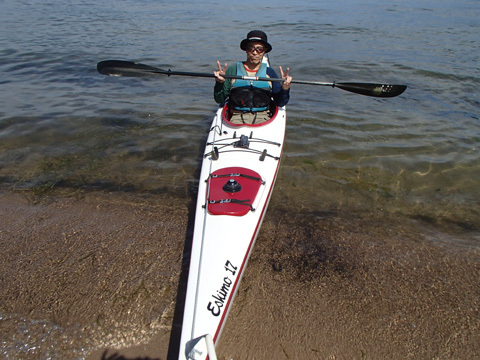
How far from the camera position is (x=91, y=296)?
2.93 meters

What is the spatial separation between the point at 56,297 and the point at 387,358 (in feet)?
9.17

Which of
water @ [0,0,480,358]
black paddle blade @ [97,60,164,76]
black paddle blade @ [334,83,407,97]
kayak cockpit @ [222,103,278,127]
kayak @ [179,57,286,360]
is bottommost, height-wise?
water @ [0,0,480,358]

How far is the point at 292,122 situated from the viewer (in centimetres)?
703

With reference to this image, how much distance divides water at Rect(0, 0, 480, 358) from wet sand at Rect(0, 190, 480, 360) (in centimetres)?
54

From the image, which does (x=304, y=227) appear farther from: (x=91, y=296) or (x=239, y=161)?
(x=91, y=296)

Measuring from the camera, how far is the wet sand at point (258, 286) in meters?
2.56

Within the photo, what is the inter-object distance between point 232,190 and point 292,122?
151 inches

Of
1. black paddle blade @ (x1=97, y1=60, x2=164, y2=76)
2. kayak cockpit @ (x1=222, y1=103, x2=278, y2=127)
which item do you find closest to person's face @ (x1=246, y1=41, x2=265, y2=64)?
kayak cockpit @ (x1=222, y1=103, x2=278, y2=127)

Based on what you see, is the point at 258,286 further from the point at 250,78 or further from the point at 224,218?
the point at 250,78

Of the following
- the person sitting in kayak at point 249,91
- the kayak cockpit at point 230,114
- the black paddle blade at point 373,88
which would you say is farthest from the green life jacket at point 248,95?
the black paddle blade at point 373,88

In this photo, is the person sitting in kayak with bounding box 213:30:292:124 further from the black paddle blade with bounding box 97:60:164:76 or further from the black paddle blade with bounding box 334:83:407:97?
the black paddle blade with bounding box 97:60:164:76

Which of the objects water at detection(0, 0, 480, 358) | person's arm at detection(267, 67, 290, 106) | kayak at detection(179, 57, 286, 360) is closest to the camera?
kayak at detection(179, 57, 286, 360)

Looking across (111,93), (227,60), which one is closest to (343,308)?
(111,93)

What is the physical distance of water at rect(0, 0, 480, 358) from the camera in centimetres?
475
